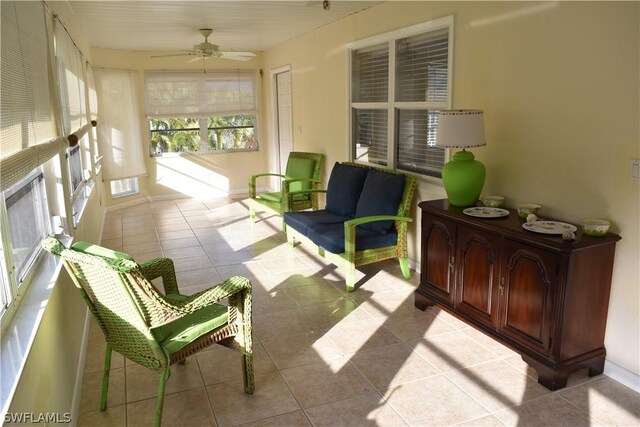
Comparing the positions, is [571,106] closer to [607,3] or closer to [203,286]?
[607,3]

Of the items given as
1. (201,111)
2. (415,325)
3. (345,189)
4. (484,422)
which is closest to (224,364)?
(415,325)

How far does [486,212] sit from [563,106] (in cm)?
74

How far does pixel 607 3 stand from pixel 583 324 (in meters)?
1.65

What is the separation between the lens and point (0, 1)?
1648mm

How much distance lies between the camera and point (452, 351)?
2.99 metres

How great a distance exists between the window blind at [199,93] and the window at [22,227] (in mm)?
5228

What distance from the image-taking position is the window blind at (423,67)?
153 inches

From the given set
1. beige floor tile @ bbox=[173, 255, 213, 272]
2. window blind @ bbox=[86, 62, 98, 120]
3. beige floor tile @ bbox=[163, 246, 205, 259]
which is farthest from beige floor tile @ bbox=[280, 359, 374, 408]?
window blind @ bbox=[86, 62, 98, 120]

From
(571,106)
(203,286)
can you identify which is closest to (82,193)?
(203,286)

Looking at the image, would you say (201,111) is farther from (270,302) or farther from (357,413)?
(357,413)

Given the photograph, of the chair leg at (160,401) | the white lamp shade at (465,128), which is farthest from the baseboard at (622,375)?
the chair leg at (160,401)

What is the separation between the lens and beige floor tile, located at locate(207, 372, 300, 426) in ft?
7.91

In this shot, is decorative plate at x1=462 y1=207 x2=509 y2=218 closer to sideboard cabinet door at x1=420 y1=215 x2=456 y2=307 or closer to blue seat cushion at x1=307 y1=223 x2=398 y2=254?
sideboard cabinet door at x1=420 y1=215 x2=456 y2=307

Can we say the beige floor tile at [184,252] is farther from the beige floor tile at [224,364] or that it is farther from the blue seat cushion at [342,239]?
the beige floor tile at [224,364]
